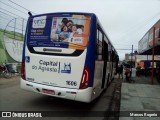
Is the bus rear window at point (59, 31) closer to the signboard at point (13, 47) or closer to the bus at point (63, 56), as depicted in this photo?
the bus at point (63, 56)

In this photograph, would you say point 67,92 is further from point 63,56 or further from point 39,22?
point 39,22

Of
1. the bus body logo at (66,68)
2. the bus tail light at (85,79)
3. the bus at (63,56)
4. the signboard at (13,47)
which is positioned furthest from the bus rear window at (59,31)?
the signboard at (13,47)

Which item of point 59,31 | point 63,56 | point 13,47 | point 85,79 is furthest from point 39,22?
point 13,47

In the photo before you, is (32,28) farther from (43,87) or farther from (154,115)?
(154,115)

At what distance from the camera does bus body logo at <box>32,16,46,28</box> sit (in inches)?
295

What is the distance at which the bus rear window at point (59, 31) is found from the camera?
22.6ft

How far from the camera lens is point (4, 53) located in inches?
804

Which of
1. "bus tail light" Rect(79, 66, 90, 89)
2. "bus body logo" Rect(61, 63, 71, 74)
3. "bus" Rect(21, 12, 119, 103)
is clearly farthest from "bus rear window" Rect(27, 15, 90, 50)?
"bus tail light" Rect(79, 66, 90, 89)

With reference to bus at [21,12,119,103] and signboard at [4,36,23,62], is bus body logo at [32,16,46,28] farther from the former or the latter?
signboard at [4,36,23,62]

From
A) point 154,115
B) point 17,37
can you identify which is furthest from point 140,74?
point 154,115

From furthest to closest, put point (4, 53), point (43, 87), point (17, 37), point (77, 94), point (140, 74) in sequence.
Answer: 1. point (140, 74)
2. point (17, 37)
3. point (4, 53)
4. point (43, 87)
5. point (77, 94)

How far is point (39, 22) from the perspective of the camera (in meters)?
7.61

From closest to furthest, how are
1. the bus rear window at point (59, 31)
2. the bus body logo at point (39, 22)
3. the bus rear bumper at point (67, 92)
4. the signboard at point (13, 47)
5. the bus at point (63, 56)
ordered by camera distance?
the bus rear bumper at point (67, 92) < the bus at point (63, 56) < the bus rear window at point (59, 31) < the bus body logo at point (39, 22) < the signboard at point (13, 47)

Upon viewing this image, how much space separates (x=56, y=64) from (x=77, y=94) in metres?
1.16
